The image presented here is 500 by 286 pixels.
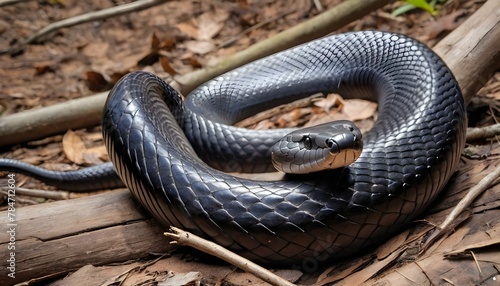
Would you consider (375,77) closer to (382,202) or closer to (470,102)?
(470,102)

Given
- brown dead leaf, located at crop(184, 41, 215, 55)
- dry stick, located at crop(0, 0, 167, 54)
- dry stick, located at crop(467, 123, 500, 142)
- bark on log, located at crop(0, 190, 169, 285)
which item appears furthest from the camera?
brown dead leaf, located at crop(184, 41, 215, 55)

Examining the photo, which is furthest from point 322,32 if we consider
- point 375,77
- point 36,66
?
point 36,66

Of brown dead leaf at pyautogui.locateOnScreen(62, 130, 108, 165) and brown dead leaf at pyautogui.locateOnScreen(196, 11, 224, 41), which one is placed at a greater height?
brown dead leaf at pyautogui.locateOnScreen(196, 11, 224, 41)

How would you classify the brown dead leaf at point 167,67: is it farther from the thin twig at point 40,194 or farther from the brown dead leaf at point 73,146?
the thin twig at point 40,194

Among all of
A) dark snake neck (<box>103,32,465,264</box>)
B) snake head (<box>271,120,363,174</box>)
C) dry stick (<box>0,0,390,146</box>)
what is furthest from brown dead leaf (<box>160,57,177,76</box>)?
snake head (<box>271,120,363,174</box>)

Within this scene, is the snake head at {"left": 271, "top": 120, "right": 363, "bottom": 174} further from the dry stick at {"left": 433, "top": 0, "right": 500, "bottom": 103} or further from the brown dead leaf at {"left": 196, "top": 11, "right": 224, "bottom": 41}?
the brown dead leaf at {"left": 196, "top": 11, "right": 224, "bottom": 41}
